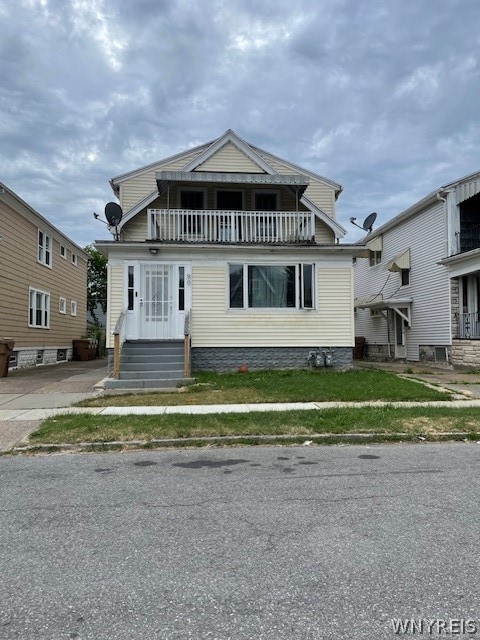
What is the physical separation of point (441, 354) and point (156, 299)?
39.0 feet

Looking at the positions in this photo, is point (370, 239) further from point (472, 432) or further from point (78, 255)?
point (472, 432)

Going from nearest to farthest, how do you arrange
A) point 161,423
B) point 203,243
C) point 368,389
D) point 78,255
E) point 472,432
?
point 472,432, point 161,423, point 368,389, point 203,243, point 78,255

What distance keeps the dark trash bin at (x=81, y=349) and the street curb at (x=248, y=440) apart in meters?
20.6

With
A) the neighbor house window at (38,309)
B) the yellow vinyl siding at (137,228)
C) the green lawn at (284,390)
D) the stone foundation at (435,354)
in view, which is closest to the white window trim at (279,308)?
the green lawn at (284,390)

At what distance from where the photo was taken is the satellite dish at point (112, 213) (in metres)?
15.7

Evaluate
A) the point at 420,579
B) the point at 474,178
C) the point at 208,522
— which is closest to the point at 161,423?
the point at 208,522

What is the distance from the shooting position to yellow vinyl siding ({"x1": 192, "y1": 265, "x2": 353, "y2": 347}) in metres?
15.7

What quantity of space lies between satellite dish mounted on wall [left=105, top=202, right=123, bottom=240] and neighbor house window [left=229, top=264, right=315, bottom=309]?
4.15m

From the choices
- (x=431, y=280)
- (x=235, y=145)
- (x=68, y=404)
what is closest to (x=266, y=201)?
(x=235, y=145)

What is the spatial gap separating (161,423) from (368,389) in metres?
5.74

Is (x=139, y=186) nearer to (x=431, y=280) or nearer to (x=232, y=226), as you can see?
(x=232, y=226)

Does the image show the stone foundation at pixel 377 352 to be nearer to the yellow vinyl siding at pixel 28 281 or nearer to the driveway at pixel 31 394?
the driveway at pixel 31 394

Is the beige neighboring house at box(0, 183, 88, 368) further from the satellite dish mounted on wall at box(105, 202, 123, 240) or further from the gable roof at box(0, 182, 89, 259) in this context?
the satellite dish mounted on wall at box(105, 202, 123, 240)

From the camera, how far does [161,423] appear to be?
8.07 metres
